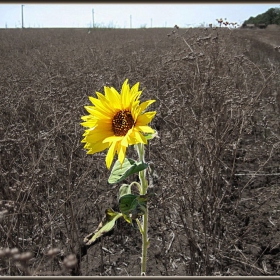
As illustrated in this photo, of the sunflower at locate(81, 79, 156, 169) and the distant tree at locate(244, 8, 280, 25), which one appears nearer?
the sunflower at locate(81, 79, 156, 169)

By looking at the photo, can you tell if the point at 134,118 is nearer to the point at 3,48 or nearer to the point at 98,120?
the point at 98,120

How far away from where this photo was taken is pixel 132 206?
1.06 m

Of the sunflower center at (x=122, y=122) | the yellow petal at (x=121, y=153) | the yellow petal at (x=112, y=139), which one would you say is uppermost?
the sunflower center at (x=122, y=122)

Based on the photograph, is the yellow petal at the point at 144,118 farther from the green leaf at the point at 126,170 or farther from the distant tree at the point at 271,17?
the distant tree at the point at 271,17

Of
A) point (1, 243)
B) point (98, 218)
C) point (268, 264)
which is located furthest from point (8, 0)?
point (268, 264)

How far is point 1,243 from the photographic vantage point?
1.66 metres

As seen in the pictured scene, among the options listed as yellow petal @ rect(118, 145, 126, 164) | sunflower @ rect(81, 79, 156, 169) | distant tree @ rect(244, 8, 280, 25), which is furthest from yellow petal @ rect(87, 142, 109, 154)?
distant tree @ rect(244, 8, 280, 25)

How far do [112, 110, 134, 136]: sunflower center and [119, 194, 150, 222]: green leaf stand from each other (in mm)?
198

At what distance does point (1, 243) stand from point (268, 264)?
1.39 meters

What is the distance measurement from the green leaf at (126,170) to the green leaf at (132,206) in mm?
60

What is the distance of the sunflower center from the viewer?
1103mm

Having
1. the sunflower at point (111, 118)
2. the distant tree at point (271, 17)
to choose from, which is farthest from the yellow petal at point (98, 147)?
the distant tree at point (271, 17)

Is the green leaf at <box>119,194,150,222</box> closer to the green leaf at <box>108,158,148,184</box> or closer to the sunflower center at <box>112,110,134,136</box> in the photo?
the green leaf at <box>108,158,148,184</box>

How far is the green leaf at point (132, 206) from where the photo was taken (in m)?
1.06
